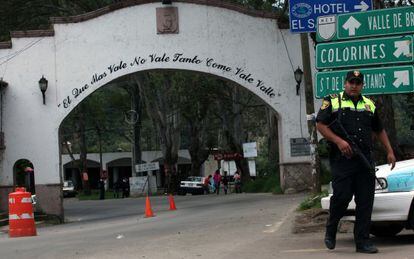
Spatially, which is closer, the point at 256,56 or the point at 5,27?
the point at 256,56

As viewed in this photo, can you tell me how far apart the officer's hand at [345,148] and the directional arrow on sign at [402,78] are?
3244mm

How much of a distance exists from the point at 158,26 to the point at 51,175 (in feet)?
18.8

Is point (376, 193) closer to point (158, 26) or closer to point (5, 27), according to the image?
point (158, 26)

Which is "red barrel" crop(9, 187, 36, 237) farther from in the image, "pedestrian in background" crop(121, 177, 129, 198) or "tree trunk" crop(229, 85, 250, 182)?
"pedestrian in background" crop(121, 177, 129, 198)

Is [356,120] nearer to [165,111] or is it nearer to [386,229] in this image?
[386,229]

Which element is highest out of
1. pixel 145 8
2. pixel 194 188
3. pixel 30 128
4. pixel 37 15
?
pixel 37 15

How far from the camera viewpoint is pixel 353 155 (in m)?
7.12

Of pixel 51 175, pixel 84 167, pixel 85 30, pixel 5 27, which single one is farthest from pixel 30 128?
Answer: pixel 84 167

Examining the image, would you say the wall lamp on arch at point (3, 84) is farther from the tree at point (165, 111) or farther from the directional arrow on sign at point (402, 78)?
the tree at point (165, 111)

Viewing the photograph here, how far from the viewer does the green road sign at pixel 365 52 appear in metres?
9.80

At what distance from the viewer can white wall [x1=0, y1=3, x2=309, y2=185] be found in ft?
66.4

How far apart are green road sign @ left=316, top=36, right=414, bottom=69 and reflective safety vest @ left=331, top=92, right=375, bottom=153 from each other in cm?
273

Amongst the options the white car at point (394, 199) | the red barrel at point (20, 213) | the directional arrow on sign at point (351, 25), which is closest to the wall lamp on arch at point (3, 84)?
the red barrel at point (20, 213)

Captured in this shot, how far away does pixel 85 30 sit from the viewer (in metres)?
20.4
